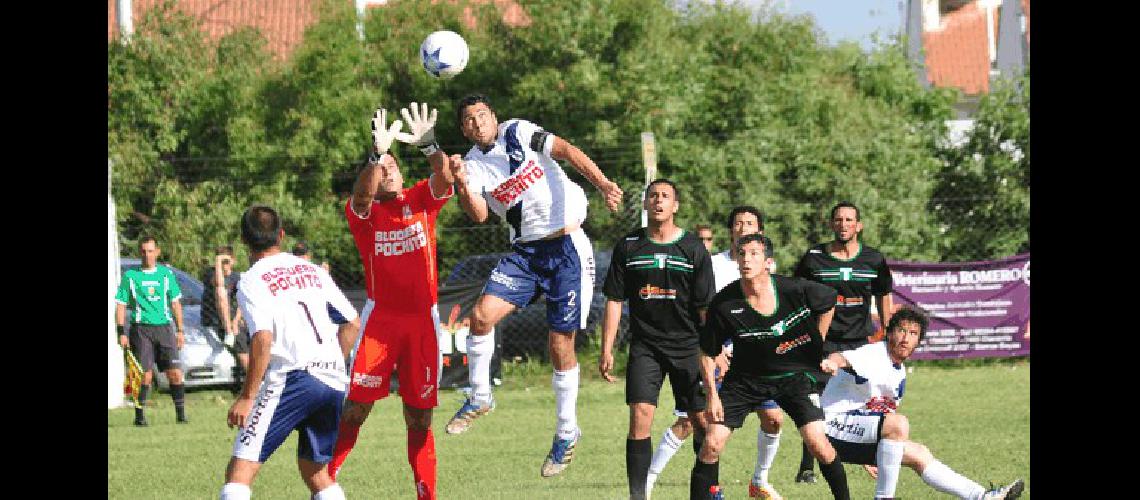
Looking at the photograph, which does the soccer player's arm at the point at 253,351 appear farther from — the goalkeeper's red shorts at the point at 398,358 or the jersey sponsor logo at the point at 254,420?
the goalkeeper's red shorts at the point at 398,358

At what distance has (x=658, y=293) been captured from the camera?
1031 centimetres

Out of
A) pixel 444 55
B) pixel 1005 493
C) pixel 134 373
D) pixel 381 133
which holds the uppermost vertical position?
pixel 444 55

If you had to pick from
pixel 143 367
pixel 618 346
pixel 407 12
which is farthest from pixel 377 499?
pixel 407 12

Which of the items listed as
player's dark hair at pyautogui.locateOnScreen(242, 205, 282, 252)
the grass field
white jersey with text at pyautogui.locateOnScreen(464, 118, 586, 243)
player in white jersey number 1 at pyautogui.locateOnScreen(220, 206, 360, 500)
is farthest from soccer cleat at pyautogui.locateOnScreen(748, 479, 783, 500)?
player's dark hair at pyautogui.locateOnScreen(242, 205, 282, 252)

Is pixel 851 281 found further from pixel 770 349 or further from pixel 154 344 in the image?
pixel 154 344

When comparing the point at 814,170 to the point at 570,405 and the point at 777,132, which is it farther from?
the point at 570,405

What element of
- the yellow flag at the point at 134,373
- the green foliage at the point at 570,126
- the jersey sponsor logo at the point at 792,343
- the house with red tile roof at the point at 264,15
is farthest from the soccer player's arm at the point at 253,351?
the house with red tile roof at the point at 264,15

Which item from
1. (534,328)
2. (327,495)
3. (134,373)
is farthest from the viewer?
(534,328)

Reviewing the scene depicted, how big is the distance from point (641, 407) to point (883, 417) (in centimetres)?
173

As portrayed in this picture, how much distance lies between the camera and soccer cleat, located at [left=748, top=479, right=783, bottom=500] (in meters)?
10.6

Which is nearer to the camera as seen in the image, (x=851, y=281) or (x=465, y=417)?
(x=465, y=417)

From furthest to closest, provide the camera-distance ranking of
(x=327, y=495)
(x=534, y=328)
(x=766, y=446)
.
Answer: (x=534, y=328), (x=766, y=446), (x=327, y=495)

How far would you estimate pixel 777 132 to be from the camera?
24.5 metres

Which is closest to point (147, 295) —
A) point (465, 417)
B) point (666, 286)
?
point (465, 417)
